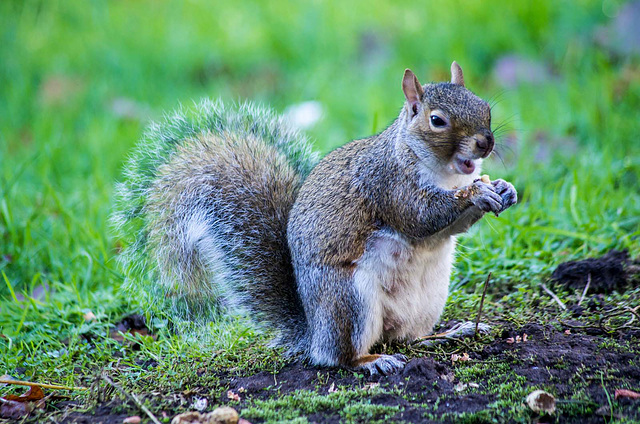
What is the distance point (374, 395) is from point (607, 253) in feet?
4.05

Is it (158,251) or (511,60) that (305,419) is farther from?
(511,60)

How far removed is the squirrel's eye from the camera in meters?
2.04

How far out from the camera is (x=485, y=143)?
1969 millimetres

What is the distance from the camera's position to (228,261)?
227 centimetres

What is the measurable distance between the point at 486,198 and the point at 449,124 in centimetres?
24

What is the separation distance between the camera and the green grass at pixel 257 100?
2.49 meters

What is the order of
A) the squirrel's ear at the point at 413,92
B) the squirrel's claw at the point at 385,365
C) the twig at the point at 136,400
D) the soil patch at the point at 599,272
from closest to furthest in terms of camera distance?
the twig at the point at 136,400, the squirrel's claw at the point at 385,365, the squirrel's ear at the point at 413,92, the soil patch at the point at 599,272

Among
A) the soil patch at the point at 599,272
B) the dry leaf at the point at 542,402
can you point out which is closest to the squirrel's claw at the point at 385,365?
the dry leaf at the point at 542,402

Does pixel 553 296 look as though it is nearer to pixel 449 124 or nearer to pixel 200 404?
pixel 449 124

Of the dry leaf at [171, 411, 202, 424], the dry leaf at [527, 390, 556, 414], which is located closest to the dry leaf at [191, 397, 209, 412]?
the dry leaf at [171, 411, 202, 424]

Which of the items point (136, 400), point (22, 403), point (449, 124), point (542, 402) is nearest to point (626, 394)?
point (542, 402)

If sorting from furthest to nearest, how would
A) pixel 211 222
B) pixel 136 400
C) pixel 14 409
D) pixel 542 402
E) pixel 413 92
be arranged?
pixel 211 222 → pixel 413 92 → pixel 14 409 → pixel 136 400 → pixel 542 402

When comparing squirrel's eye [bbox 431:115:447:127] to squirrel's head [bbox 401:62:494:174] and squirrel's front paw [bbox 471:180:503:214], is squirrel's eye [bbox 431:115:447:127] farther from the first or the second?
squirrel's front paw [bbox 471:180:503:214]

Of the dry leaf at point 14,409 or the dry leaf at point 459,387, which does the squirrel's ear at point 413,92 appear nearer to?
the dry leaf at point 459,387
